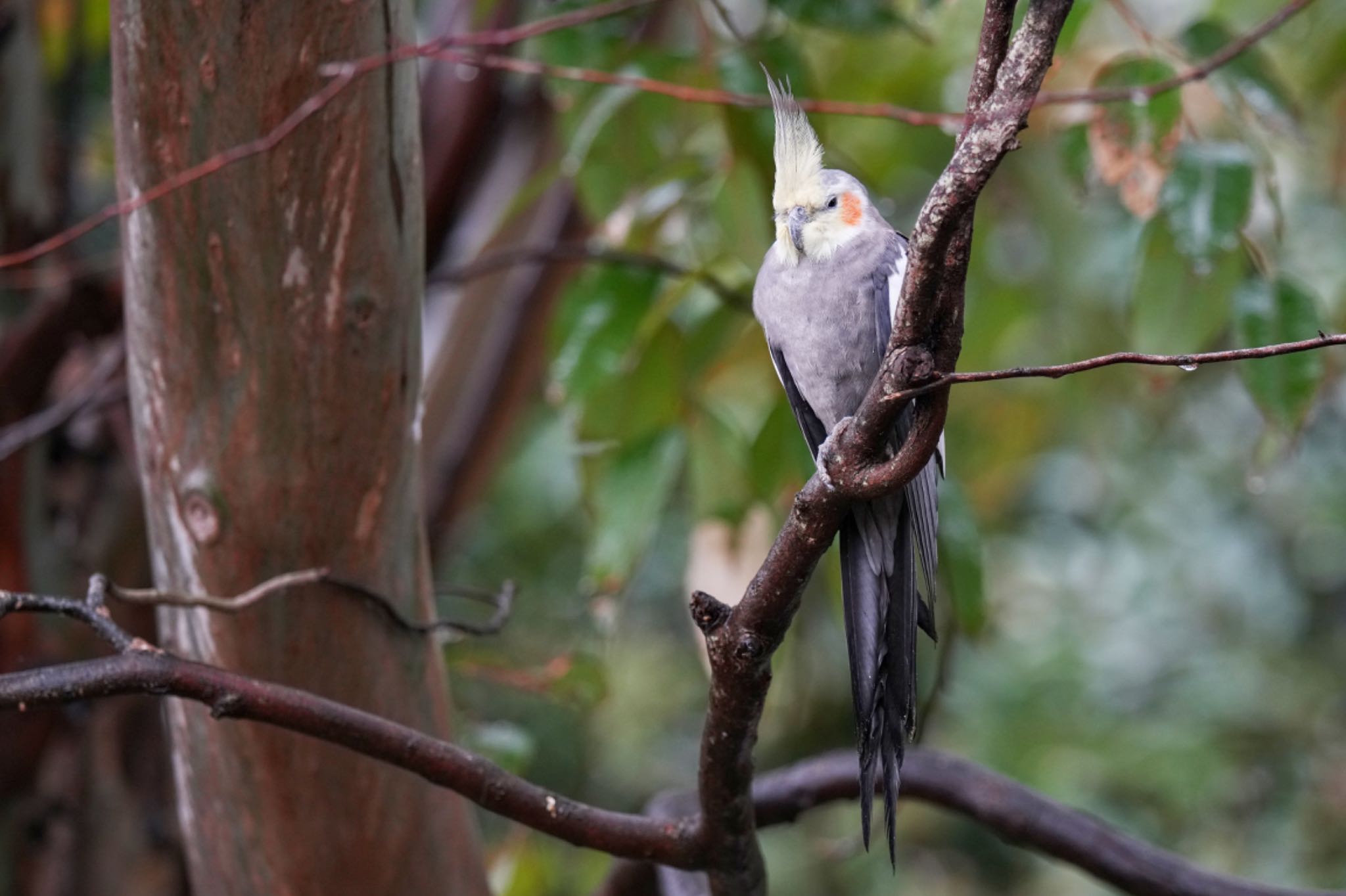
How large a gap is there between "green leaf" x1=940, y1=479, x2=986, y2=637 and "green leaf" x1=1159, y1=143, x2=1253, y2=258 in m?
0.39

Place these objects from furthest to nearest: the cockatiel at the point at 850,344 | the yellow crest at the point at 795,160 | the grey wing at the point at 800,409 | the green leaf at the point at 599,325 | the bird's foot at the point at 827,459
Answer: the green leaf at the point at 599,325, the grey wing at the point at 800,409, the yellow crest at the point at 795,160, the cockatiel at the point at 850,344, the bird's foot at the point at 827,459

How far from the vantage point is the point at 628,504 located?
1530 millimetres

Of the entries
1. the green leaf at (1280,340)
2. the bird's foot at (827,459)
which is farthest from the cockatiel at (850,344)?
the green leaf at (1280,340)

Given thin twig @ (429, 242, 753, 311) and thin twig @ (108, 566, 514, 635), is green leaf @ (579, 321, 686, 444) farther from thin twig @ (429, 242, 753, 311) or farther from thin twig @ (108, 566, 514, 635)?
thin twig @ (108, 566, 514, 635)

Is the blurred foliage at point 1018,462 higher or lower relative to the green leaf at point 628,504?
higher

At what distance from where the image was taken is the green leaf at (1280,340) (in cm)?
129

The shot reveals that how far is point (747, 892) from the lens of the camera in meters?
1.05

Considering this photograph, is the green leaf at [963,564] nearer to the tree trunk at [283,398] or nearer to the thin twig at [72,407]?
the tree trunk at [283,398]

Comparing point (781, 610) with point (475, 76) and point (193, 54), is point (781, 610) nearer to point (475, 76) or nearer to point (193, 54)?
point (193, 54)

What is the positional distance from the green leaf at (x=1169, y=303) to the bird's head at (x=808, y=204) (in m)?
0.36

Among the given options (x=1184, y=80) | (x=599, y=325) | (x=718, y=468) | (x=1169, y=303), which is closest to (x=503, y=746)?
(x=718, y=468)

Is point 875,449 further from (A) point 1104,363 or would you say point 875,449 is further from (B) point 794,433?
(B) point 794,433

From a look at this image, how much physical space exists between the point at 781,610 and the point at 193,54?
62 cm

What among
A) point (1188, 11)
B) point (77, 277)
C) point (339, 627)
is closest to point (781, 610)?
point (339, 627)
